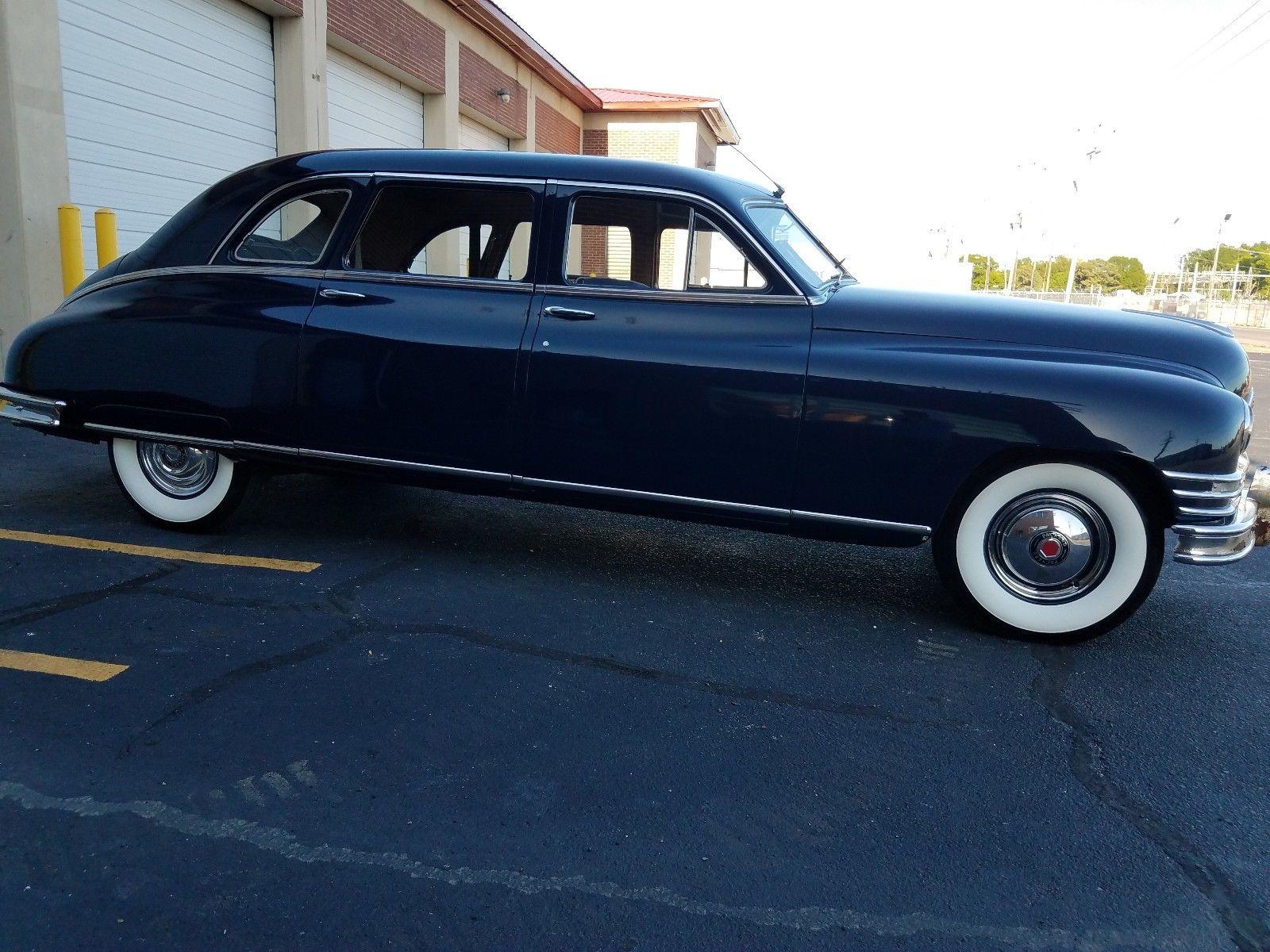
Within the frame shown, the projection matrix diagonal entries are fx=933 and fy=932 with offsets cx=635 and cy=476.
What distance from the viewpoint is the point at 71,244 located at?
733 centimetres

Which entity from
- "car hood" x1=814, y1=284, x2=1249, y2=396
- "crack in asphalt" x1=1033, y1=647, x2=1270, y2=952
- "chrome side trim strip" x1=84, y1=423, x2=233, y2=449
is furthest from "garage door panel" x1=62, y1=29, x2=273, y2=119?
"crack in asphalt" x1=1033, y1=647, x2=1270, y2=952

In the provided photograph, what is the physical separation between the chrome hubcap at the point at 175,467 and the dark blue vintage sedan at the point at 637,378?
0.01m

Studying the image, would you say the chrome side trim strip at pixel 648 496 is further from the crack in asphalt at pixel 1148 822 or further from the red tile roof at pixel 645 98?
the red tile roof at pixel 645 98

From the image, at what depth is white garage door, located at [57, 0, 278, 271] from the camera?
309 inches

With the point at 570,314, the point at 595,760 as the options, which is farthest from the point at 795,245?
the point at 595,760

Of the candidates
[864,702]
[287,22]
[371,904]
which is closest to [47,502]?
[371,904]

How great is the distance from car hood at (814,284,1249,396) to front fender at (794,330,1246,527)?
5 centimetres

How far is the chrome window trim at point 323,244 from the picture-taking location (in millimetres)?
4266

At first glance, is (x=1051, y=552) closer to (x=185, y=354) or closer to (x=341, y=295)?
(x=341, y=295)

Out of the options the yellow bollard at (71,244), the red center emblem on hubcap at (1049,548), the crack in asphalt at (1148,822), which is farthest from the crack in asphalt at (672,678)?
the yellow bollard at (71,244)

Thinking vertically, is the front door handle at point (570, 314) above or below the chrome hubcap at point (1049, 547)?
above

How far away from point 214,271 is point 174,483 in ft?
3.52

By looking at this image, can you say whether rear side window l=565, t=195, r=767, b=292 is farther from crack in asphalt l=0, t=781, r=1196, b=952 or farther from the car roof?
crack in asphalt l=0, t=781, r=1196, b=952

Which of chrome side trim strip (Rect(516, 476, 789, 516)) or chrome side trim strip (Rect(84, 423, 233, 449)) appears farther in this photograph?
chrome side trim strip (Rect(84, 423, 233, 449))
